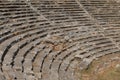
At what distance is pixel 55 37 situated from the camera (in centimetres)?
2091

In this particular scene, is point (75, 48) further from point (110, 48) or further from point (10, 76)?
point (10, 76)

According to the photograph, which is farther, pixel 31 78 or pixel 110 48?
pixel 110 48

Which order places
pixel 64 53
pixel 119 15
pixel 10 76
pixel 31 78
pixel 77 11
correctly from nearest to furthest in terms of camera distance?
pixel 10 76 < pixel 31 78 < pixel 64 53 < pixel 77 11 < pixel 119 15

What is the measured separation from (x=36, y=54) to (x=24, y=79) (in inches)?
145

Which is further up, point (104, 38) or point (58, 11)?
point (58, 11)

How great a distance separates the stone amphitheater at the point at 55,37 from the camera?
16.2 meters

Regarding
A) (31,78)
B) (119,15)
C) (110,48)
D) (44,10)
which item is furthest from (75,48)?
(119,15)

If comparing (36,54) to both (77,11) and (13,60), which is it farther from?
(77,11)

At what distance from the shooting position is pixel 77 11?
85.1 ft

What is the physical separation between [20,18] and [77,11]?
5984 mm

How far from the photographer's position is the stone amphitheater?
16.2 m

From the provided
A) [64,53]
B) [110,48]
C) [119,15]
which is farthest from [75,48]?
[119,15]

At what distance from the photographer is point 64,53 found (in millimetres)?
19562

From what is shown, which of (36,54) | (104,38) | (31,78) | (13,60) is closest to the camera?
(31,78)
